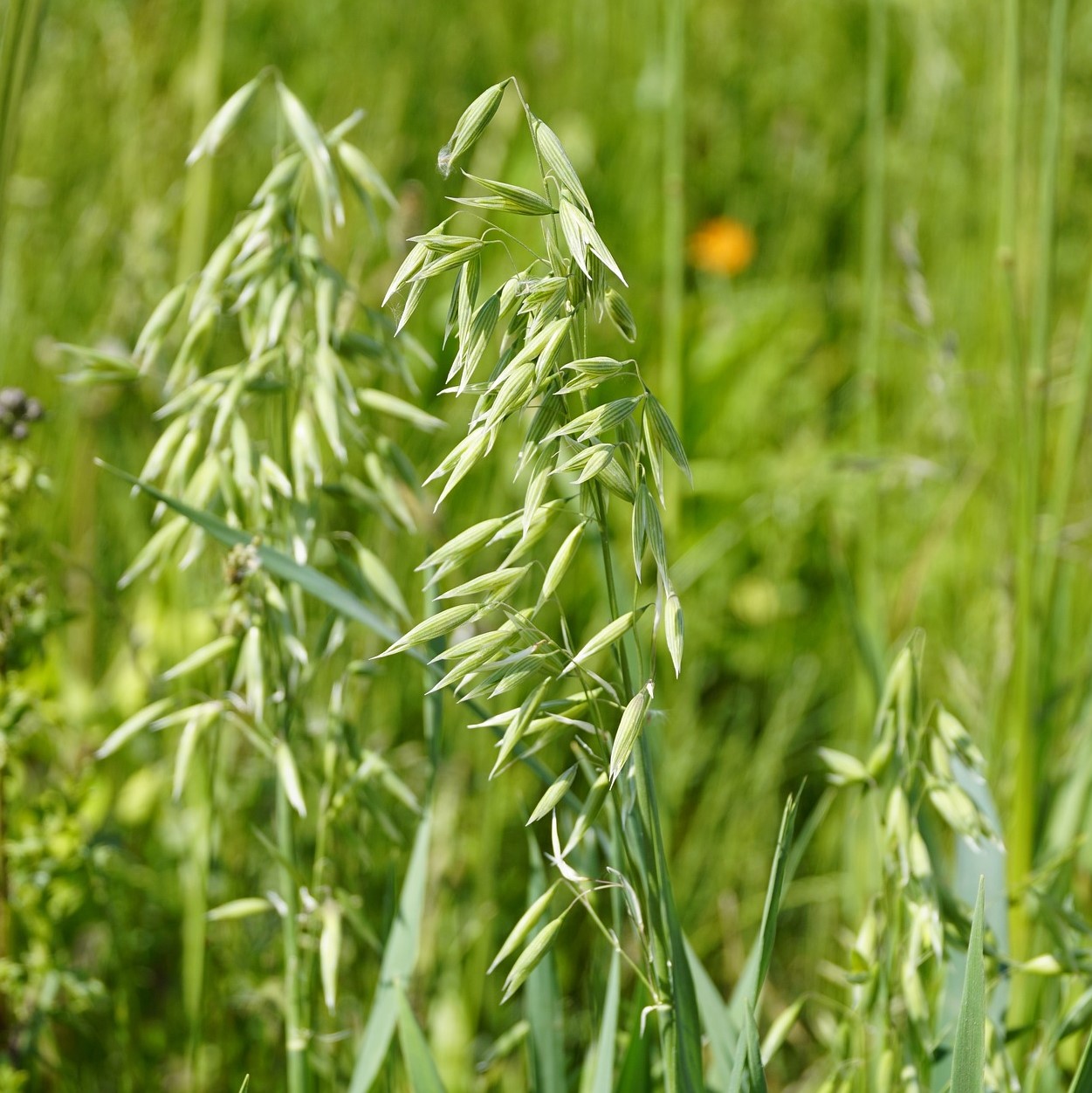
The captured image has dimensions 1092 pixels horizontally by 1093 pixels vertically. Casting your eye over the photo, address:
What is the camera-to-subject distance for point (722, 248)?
257 centimetres

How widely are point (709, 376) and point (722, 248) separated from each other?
377 mm

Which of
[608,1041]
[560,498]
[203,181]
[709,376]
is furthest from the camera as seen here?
[709,376]

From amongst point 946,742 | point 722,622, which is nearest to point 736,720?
point 722,622

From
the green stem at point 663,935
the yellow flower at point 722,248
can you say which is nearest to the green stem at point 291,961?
the green stem at point 663,935

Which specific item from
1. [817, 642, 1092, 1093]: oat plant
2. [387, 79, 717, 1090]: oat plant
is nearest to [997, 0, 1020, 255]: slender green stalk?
[817, 642, 1092, 1093]: oat plant

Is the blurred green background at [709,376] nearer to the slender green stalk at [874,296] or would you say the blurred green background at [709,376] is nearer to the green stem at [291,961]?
the slender green stalk at [874,296]

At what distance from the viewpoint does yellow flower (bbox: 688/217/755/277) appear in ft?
8.41

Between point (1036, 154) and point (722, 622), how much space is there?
1.10 m

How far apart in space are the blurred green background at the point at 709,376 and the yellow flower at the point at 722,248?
0.05 feet

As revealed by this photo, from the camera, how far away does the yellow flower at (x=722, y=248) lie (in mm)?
2562

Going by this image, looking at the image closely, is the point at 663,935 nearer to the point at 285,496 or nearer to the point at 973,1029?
the point at 973,1029

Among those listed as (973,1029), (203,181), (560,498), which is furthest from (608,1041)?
(203,181)

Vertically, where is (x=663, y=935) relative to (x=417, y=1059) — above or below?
above

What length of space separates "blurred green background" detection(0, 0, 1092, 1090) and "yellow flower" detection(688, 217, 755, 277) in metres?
0.01
